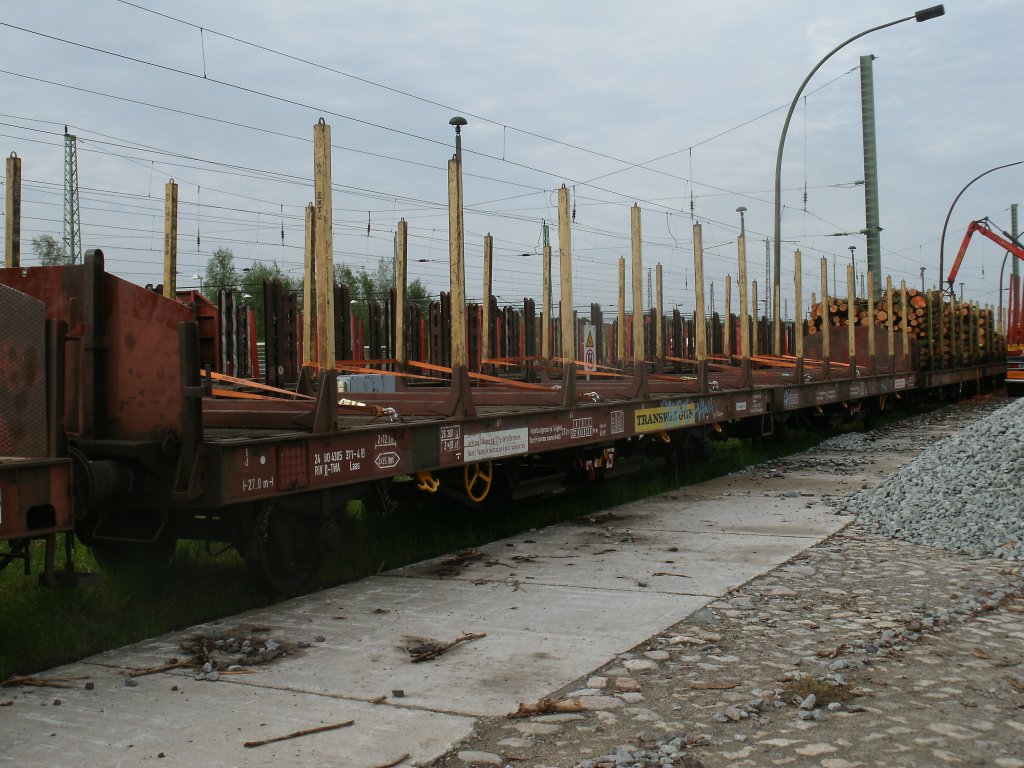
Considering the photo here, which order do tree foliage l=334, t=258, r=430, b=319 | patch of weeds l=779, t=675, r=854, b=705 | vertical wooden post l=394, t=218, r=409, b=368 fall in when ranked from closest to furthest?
patch of weeds l=779, t=675, r=854, b=705 → vertical wooden post l=394, t=218, r=409, b=368 → tree foliage l=334, t=258, r=430, b=319

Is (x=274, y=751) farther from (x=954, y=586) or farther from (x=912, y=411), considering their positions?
(x=912, y=411)

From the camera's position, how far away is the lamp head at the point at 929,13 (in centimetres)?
2186

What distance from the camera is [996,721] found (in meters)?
4.07

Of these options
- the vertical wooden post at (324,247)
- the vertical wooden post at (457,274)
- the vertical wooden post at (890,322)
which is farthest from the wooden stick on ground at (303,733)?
the vertical wooden post at (890,322)

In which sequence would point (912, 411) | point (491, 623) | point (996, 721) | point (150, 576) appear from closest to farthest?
point (996, 721)
point (491, 623)
point (150, 576)
point (912, 411)

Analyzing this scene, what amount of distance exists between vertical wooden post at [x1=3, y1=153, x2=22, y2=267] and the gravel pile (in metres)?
6.86

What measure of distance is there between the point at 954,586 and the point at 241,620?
4352mm

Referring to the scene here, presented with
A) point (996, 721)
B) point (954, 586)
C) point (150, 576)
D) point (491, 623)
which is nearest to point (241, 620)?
point (150, 576)

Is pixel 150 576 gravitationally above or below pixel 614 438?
below

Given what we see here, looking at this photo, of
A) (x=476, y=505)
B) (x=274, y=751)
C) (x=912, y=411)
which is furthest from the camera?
(x=912, y=411)

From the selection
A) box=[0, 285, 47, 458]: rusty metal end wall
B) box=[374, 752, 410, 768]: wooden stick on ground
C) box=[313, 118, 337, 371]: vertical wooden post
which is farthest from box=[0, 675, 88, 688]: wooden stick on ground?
box=[313, 118, 337, 371]: vertical wooden post

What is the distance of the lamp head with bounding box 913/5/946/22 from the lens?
861 inches

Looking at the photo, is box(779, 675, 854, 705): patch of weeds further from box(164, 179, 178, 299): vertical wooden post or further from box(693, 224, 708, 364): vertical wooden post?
box(693, 224, 708, 364): vertical wooden post

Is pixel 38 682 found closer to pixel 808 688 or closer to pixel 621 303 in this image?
pixel 808 688
